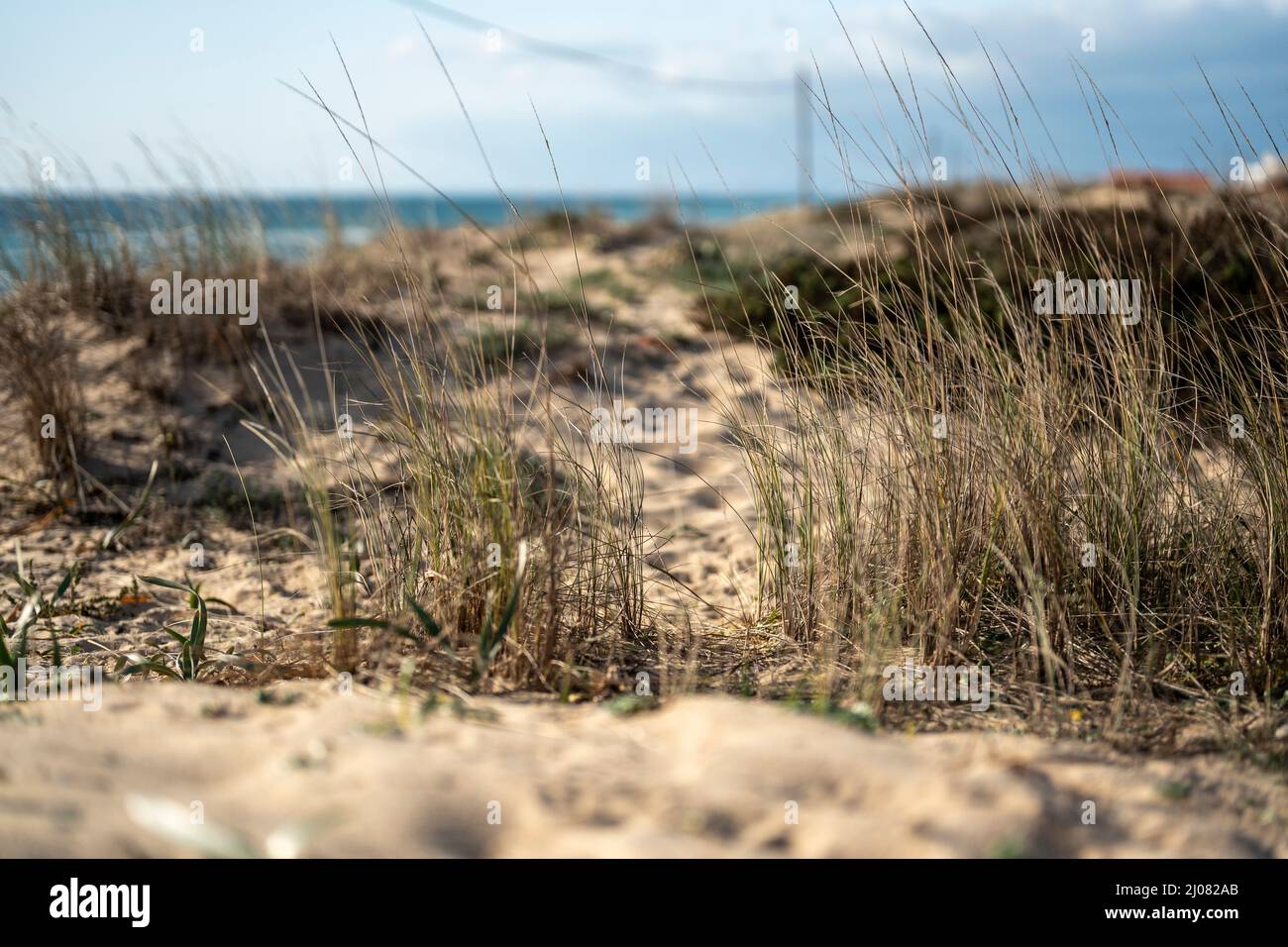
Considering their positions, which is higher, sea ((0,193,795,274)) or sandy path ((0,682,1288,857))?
sea ((0,193,795,274))

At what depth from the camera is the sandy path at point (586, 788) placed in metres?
1.45

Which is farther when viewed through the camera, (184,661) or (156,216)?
(156,216)

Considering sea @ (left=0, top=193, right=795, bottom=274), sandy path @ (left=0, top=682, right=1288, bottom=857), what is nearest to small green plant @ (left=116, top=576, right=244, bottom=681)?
sandy path @ (left=0, top=682, right=1288, bottom=857)

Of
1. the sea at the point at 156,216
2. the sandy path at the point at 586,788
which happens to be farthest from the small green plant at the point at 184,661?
the sea at the point at 156,216

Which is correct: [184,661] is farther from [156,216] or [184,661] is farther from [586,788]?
[156,216]

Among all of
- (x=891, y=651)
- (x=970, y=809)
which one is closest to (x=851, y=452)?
(x=891, y=651)

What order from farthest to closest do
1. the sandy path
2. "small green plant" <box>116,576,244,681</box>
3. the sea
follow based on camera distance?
the sea
"small green plant" <box>116,576,244,681</box>
the sandy path

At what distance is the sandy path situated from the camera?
145 centimetres

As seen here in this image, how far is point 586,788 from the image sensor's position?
1590 mm

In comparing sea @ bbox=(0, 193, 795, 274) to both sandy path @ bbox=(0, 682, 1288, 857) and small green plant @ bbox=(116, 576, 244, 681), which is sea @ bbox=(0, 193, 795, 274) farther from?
sandy path @ bbox=(0, 682, 1288, 857)

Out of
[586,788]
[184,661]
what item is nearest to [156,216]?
[184,661]

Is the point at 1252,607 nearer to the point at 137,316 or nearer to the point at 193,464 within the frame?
the point at 193,464

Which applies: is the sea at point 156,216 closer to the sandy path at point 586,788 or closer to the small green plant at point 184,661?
the small green plant at point 184,661

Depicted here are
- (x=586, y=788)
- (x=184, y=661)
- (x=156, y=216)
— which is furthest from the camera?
(x=156, y=216)
